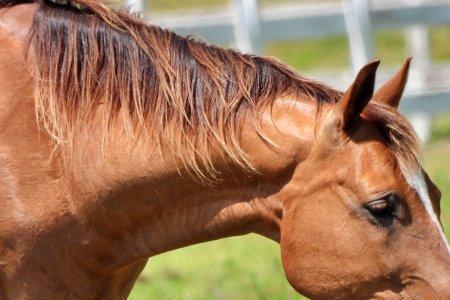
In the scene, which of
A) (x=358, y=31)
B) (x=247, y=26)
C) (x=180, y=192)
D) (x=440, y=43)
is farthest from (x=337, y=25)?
(x=440, y=43)

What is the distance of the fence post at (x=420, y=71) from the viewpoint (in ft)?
35.3

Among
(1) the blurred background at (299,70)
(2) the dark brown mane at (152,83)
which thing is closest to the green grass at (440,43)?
(1) the blurred background at (299,70)

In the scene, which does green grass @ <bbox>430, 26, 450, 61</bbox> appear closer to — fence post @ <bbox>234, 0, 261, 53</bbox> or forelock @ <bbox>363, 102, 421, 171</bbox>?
fence post @ <bbox>234, 0, 261, 53</bbox>

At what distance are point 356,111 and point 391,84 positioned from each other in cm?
30

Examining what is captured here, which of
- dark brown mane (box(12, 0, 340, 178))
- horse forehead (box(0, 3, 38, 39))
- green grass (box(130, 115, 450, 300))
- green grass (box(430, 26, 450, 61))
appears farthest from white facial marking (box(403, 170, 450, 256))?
green grass (box(430, 26, 450, 61))

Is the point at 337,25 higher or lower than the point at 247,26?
lower

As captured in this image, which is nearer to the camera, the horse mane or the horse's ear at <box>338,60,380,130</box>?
the horse's ear at <box>338,60,380,130</box>

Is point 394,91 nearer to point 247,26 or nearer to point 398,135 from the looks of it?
point 398,135

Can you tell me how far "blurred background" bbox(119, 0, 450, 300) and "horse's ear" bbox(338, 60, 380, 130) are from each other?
2048 millimetres

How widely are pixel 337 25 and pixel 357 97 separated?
6.42 meters

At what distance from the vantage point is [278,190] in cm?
388

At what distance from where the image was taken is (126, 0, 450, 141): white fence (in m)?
9.59

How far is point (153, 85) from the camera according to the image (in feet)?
13.1

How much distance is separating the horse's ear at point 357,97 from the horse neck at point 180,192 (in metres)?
0.15
